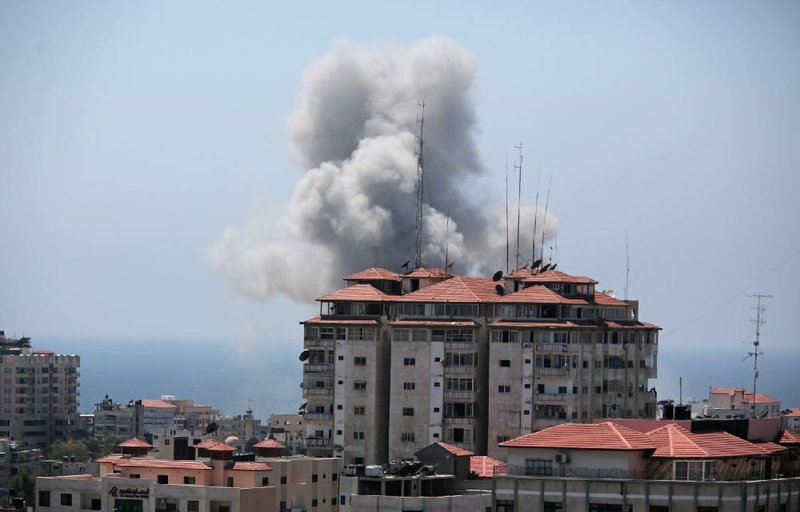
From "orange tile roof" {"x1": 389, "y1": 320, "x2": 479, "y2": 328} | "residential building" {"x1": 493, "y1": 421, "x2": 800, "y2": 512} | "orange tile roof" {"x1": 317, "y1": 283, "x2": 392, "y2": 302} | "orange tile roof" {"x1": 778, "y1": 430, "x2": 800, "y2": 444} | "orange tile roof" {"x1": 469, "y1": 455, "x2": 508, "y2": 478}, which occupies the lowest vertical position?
"orange tile roof" {"x1": 469, "y1": 455, "x2": 508, "y2": 478}

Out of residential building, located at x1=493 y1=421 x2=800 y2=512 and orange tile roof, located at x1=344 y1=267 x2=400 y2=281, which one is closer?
residential building, located at x1=493 y1=421 x2=800 y2=512

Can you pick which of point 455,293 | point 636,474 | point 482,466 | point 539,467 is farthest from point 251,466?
point 636,474

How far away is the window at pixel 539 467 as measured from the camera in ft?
294

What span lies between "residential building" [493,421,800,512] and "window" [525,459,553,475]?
1.4 inches

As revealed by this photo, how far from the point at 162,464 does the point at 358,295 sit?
2562 centimetres

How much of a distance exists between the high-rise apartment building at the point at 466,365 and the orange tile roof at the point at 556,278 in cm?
11

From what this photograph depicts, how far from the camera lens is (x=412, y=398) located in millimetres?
137875

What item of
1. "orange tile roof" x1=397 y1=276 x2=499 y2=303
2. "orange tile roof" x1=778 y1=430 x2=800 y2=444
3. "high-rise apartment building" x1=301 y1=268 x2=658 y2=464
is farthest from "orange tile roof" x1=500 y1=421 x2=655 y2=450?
"orange tile roof" x1=397 y1=276 x2=499 y2=303

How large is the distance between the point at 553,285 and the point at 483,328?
5251 mm

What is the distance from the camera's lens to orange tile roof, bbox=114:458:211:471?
11844 cm

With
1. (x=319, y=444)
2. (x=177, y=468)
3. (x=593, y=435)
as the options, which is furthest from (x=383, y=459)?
(x=593, y=435)

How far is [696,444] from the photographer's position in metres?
90.1

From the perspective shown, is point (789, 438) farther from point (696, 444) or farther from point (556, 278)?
point (556, 278)

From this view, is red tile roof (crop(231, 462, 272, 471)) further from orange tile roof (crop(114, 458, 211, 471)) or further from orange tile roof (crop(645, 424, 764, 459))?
orange tile roof (crop(645, 424, 764, 459))
